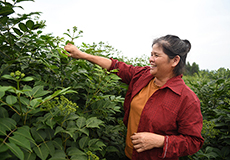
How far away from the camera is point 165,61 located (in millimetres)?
2029

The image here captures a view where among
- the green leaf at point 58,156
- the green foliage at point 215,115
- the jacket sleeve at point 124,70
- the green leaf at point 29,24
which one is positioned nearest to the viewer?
the green leaf at point 58,156

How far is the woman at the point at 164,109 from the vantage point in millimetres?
1881

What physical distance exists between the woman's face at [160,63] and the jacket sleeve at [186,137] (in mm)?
481

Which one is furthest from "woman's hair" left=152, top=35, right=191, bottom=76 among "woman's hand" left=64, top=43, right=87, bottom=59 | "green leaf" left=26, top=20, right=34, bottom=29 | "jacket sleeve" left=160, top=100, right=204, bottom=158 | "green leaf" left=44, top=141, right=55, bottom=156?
"green leaf" left=44, top=141, right=55, bottom=156

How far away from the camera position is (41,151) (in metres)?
1.20

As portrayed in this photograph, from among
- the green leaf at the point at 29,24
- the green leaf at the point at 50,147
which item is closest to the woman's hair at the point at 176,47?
the green leaf at the point at 29,24

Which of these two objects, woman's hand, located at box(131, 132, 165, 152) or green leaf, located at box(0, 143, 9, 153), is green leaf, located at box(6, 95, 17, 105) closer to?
green leaf, located at box(0, 143, 9, 153)

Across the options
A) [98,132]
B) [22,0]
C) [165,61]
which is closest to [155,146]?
[98,132]

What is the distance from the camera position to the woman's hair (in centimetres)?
203

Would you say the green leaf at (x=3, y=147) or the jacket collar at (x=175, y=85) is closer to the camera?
the green leaf at (x=3, y=147)

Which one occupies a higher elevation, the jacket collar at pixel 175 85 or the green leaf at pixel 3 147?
the jacket collar at pixel 175 85

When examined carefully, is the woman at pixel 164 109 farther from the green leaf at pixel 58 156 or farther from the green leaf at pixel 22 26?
the green leaf at pixel 58 156

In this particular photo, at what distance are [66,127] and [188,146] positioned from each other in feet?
4.30

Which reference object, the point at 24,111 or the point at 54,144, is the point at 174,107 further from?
the point at 24,111
